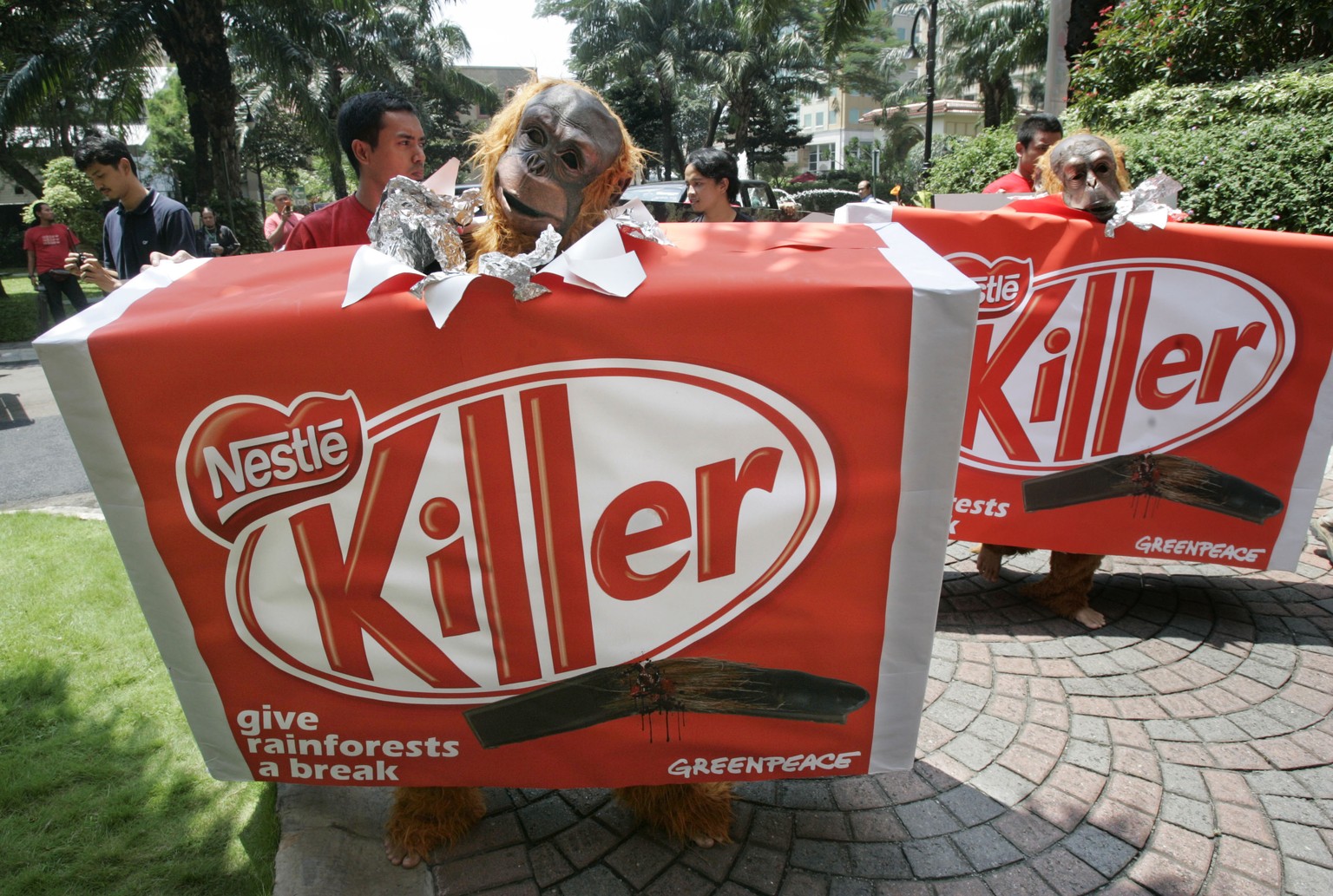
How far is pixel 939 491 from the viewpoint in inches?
71.2

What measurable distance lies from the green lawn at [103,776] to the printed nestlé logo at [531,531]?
741 mm

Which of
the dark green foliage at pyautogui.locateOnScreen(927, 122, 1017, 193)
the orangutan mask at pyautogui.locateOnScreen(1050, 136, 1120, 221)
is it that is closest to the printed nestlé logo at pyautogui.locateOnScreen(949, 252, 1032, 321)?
the orangutan mask at pyautogui.locateOnScreen(1050, 136, 1120, 221)

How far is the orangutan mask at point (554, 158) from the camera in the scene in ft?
6.77

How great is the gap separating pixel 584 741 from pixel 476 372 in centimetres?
91

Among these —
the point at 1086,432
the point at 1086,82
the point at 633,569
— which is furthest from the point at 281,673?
the point at 1086,82

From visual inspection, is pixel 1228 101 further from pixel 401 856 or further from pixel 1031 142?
pixel 401 856

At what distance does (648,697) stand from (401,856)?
872 millimetres

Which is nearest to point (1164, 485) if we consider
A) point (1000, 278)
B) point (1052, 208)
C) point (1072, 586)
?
point (1072, 586)

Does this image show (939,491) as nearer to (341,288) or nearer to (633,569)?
(633,569)

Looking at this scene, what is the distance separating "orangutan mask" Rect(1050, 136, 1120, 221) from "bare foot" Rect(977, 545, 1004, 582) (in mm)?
1534

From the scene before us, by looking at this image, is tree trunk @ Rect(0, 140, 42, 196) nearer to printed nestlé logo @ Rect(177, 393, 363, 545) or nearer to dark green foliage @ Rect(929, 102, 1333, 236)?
dark green foliage @ Rect(929, 102, 1333, 236)

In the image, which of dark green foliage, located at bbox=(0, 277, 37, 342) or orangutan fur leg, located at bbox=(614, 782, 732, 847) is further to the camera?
dark green foliage, located at bbox=(0, 277, 37, 342)

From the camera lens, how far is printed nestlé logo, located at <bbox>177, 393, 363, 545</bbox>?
1.70m

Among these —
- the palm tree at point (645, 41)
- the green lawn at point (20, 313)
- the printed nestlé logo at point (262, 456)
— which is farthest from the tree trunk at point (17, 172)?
the printed nestlé logo at point (262, 456)
